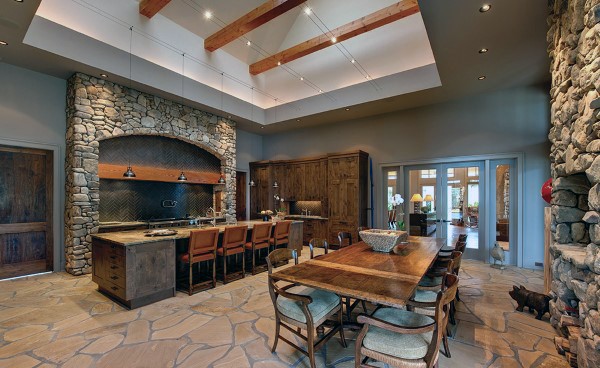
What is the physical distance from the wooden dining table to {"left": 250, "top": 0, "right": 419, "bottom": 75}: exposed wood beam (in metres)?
4.02

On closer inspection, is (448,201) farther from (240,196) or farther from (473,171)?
(240,196)

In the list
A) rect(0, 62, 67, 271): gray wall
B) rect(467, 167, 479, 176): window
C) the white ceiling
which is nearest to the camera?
the white ceiling

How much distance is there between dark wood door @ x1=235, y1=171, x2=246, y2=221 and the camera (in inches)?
347

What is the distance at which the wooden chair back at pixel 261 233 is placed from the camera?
191 inches

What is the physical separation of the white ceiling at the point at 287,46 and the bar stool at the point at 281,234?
3269 millimetres

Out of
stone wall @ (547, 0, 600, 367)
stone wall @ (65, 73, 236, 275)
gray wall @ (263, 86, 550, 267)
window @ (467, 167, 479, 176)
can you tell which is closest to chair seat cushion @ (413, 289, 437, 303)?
stone wall @ (547, 0, 600, 367)

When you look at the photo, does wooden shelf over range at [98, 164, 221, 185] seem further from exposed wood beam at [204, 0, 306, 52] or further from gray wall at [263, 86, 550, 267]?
gray wall at [263, 86, 550, 267]

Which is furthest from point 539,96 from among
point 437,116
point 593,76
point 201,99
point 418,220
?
point 201,99

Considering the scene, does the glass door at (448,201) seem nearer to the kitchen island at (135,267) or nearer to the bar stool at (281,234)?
the bar stool at (281,234)

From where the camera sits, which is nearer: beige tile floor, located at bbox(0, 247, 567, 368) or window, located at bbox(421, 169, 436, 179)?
beige tile floor, located at bbox(0, 247, 567, 368)

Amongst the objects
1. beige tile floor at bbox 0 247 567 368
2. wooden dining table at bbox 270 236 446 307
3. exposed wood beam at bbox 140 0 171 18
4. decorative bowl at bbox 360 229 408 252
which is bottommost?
beige tile floor at bbox 0 247 567 368

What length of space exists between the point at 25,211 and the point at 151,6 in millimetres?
4377

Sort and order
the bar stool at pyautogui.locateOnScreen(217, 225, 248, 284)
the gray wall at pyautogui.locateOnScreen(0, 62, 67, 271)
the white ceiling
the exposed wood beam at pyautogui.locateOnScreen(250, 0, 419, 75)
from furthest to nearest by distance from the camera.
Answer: the exposed wood beam at pyautogui.locateOnScreen(250, 0, 419, 75), the gray wall at pyautogui.locateOnScreen(0, 62, 67, 271), the bar stool at pyautogui.locateOnScreen(217, 225, 248, 284), the white ceiling

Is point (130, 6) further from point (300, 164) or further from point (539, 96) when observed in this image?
point (539, 96)
